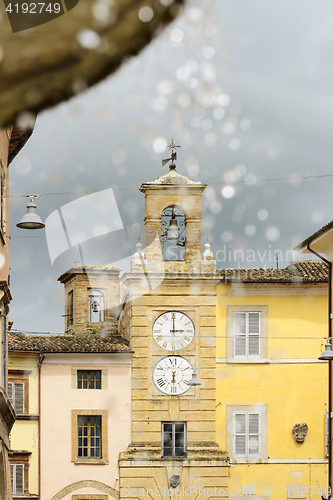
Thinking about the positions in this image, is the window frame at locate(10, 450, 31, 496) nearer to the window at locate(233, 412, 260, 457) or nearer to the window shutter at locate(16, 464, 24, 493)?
the window shutter at locate(16, 464, 24, 493)

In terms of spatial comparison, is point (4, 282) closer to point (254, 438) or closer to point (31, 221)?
point (31, 221)

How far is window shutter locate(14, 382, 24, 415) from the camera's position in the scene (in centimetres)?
2050

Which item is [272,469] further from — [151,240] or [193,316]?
[151,240]

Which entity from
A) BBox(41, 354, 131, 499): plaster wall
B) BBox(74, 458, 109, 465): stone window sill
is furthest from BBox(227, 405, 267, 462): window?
BBox(74, 458, 109, 465): stone window sill

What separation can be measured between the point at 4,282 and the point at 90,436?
1053 cm

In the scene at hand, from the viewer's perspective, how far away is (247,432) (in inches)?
824

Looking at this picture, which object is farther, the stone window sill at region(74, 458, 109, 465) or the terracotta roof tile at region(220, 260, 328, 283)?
the terracotta roof tile at region(220, 260, 328, 283)

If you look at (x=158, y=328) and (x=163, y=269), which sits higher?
(x=163, y=269)

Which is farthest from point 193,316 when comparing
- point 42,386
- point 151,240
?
point 42,386

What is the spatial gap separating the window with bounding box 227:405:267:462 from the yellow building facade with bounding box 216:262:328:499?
0.02m

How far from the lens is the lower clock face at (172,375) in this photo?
21.4 metres

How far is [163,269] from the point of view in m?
22.0

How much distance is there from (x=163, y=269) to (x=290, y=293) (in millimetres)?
3304

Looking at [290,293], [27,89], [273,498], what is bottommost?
[273,498]
